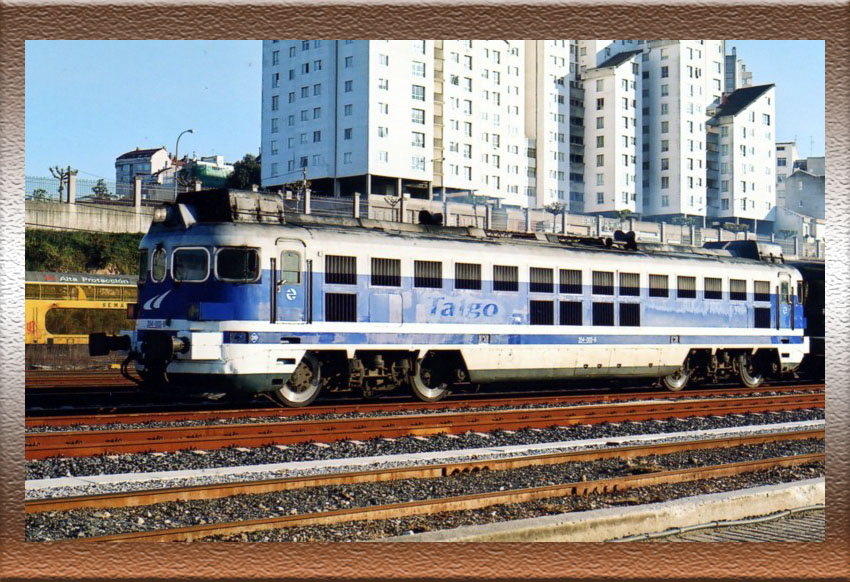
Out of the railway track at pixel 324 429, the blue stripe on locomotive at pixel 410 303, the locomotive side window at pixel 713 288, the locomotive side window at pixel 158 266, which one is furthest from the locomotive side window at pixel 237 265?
the locomotive side window at pixel 713 288

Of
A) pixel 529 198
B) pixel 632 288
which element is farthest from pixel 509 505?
pixel 529 198

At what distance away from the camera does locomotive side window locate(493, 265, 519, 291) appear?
20594 mm

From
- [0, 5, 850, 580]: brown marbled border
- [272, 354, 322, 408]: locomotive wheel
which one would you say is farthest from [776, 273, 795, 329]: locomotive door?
[0, 5, 850, 580]: brown marbled border

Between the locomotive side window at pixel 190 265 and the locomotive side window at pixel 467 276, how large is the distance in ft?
17.6

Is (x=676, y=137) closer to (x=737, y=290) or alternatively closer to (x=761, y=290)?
(x=761, y=290)

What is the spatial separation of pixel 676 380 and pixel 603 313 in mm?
4528

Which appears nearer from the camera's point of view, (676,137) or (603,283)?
(603,283)

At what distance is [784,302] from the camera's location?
2731 cm

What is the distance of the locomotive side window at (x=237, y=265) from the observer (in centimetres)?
1716

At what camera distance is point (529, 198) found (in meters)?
107

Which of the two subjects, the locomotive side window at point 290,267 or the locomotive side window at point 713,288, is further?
the locomotive side window at point 713,288

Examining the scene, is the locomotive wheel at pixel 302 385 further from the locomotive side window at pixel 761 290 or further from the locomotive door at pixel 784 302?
the locomotive door at pixel 784 302

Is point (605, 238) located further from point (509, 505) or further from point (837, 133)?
point (837, 133)

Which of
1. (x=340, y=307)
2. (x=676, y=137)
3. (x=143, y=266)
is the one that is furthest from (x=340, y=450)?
(x=676, y=137)
